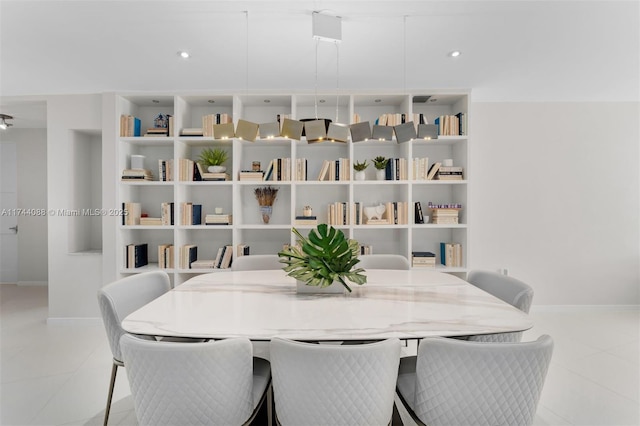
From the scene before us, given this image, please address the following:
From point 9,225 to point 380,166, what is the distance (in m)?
6.26

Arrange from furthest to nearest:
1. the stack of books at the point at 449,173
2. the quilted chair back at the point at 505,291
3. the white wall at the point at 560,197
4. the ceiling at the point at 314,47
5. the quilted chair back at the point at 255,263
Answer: the white wall at the point at 560,197 → the stack of books at the point at 449,173 → the quilted chair back at the point at 255,263 → the ceiling at the point at 314,47 → the quilted chair back at the point at 505,291

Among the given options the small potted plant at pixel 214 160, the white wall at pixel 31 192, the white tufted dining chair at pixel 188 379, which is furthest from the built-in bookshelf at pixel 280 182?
the white wall at pixel 31 192

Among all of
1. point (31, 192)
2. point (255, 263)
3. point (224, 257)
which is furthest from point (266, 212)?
point (31, 192)

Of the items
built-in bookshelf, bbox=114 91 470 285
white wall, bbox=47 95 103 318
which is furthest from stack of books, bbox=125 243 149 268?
white wall, bbox=47 95 103 318

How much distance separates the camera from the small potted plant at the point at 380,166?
12.7 feet

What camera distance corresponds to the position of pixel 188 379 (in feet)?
4.07

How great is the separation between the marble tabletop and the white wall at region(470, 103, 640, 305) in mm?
2458

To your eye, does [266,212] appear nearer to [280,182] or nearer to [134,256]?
[280,182]

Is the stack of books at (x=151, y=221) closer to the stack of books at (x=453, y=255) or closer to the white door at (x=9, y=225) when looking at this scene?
the stack of books at (x=453, y=255)

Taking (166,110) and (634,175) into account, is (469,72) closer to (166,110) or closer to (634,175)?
(634,175)

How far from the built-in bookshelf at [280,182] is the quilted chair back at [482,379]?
259cm

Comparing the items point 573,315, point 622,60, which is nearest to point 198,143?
point 622,60

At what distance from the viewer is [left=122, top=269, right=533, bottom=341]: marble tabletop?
4.77 feet

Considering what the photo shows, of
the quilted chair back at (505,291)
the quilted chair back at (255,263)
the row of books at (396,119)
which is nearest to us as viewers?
the quilted chair back at (505,291)
